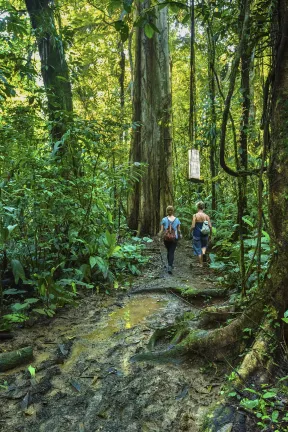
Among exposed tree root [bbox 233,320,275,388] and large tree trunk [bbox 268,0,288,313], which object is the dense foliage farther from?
exposed tree root [bbox 233,320,275,388]

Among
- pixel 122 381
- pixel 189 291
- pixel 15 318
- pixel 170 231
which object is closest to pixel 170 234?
pixel 170 231

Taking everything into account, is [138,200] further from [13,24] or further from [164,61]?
[13,24]

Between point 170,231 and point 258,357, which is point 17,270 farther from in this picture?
point 170,231

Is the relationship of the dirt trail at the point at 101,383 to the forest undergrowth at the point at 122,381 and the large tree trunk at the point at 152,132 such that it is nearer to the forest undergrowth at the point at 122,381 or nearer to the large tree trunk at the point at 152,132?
the forest undergrowth at the point at 122,381

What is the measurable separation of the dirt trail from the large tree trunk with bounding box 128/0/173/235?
6265 millimetres

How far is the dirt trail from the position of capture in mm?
2936

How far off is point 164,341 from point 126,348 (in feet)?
1.54

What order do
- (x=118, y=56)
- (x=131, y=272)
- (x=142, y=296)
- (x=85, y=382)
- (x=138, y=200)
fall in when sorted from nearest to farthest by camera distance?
(x=85, y=382)
(x=142, y=296)
(x=131, y=272)
(x=138, y=200)
(x=118, y=56)

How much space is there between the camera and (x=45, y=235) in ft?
19.8

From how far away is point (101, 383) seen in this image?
3.51 m

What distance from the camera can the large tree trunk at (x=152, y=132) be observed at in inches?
444

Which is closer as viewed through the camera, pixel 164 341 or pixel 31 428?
pixel 31 428

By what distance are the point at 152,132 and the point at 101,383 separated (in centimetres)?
908

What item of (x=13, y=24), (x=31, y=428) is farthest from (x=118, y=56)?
(x=31, y=428)
